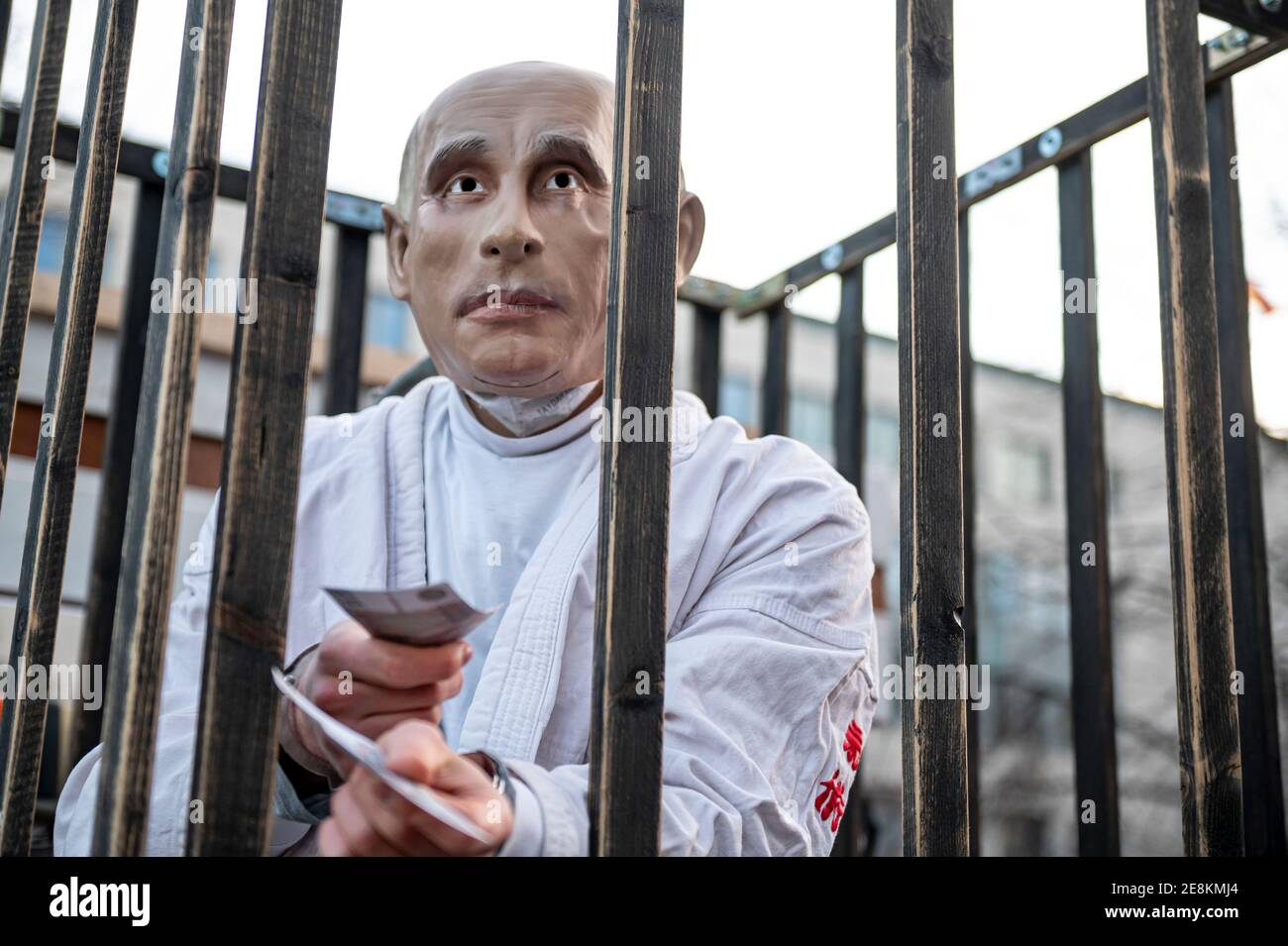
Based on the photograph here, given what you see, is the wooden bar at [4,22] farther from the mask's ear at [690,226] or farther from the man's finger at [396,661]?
the man's finger at [396,661]

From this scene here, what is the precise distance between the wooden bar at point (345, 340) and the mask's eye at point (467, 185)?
933mm

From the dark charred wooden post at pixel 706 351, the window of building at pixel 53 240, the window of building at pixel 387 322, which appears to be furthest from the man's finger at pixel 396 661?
the window of building at pixel 387 322

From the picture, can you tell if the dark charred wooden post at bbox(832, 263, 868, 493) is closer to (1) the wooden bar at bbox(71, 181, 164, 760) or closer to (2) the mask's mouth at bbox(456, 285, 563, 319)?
(2) the mask's mouth at bbox(456, 285, 563, 319)

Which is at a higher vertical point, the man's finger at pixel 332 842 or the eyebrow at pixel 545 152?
the eyebrow at pixel 545 152

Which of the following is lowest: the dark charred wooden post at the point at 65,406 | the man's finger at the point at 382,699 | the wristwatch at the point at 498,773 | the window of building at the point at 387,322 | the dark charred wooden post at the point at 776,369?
the wristwatch at the point at 498,773

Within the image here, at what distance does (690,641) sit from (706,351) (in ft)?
6.35

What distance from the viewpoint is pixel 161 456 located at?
111cm

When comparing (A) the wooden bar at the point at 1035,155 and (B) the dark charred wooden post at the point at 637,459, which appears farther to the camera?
(A) the wooden bar at the point at 1035,155

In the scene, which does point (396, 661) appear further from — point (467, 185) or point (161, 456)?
point (467, 185)

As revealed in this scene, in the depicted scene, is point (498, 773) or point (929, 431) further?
point (929, 431)

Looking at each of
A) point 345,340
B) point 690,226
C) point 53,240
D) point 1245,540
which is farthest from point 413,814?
point 53,240

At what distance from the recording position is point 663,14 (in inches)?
52.2

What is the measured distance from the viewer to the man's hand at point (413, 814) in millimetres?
1073
